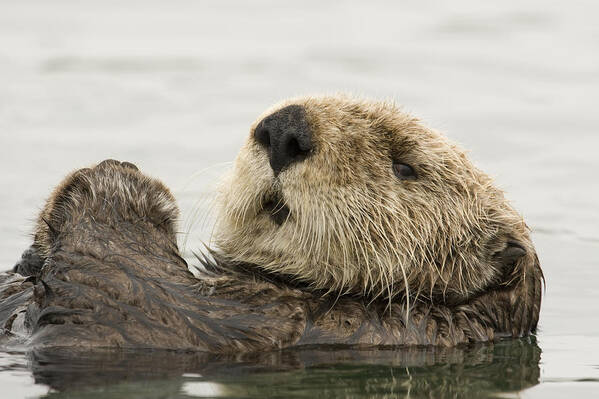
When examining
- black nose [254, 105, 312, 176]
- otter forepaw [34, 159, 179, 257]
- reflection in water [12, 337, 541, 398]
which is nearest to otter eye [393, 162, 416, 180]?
black nose [254, 105, 312, 176]

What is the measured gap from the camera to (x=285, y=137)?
5941 mm

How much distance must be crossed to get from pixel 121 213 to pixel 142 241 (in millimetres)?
206

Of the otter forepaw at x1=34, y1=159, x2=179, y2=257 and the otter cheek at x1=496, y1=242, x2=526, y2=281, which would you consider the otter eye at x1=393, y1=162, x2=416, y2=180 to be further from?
the otter forepaw at x1=34, y1=159, x2=179, y2=257

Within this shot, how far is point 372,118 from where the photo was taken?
6.45m

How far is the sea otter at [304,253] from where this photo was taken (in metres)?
5.98

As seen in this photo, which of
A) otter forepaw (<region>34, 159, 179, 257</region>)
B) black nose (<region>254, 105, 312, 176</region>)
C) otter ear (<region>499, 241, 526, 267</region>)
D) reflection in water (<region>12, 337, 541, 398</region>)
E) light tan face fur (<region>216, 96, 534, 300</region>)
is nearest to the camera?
reflection in water (<region>12, 337, 541, 398</region>)

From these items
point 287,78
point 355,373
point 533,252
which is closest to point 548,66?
point 287,78

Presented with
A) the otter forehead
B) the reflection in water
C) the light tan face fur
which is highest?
the otter forehead

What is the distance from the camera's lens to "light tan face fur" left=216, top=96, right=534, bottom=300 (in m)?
6.07

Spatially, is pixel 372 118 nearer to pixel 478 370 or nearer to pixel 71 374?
pixel 478 370

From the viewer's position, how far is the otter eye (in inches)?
252

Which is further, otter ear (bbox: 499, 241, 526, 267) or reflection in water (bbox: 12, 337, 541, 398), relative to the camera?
otter ear (bbox: 499, 241, 526, 267)

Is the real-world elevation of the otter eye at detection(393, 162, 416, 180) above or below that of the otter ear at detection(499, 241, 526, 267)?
above

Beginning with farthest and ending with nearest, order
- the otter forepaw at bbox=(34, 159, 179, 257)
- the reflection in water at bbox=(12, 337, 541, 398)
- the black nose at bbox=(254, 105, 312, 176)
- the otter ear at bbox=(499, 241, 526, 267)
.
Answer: the otter ear at bbox=(499, 241, 526, 267), the otter forepaw at bbox=(34, 159, 179, 257), the black nose at bbox=(254, 105, 312, 176), the reflection in water at bbox=(12, 337, 541, 398)
